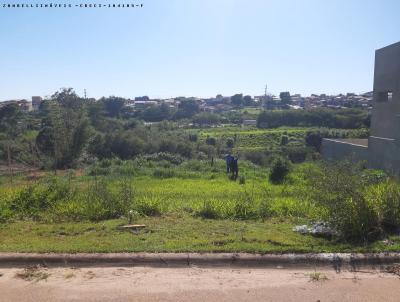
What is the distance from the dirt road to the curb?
0.13 metres

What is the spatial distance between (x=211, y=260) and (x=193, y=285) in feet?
1.92

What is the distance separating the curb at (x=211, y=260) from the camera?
4.67m

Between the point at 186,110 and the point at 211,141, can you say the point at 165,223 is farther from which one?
the point at 186,110

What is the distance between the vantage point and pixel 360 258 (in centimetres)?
468

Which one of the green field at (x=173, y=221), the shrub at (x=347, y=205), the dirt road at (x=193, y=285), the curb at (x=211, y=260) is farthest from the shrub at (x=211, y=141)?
the dirt road at (x=193, y=285)

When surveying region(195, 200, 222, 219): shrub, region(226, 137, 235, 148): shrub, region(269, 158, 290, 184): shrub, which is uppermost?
region(195, 200, 222, 219): shrub

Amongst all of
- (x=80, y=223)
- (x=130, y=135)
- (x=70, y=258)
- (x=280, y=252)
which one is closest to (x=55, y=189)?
(x=80, y=223)

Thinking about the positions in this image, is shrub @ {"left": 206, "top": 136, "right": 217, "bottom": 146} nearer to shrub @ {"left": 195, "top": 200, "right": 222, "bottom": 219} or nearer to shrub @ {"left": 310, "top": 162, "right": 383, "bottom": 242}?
shrub @ {"left": 195, "top": 200, "right": 222, "bottom": 219}

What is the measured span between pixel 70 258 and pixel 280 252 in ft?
7.99

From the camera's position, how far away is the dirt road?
12.9 feet

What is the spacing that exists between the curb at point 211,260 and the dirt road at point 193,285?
13 centimetres

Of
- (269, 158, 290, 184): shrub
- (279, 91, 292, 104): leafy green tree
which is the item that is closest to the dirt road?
(269, 158, 290, 184): shrub

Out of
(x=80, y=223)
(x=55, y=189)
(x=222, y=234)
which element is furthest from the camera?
(x=55, y=189)

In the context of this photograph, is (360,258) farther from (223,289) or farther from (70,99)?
(70,99)
